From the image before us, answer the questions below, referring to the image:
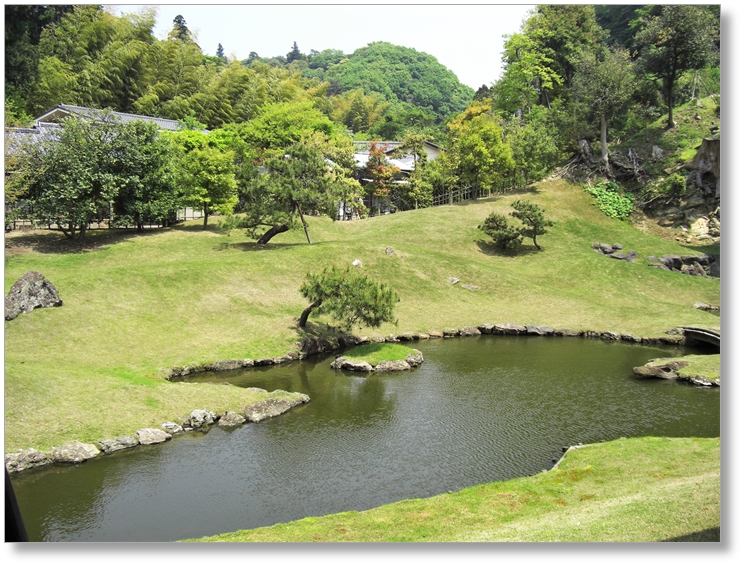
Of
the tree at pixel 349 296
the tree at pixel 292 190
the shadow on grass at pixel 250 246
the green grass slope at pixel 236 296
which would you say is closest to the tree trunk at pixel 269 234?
the shadow on grass at pixel 250 246

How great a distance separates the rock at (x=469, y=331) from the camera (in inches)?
1532

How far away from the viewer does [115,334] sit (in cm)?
3073

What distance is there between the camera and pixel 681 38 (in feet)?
197

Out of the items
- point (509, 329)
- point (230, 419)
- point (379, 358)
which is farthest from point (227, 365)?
point (509, 329)

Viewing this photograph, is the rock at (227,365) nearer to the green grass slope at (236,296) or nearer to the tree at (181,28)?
the green grass slope at (236,296)

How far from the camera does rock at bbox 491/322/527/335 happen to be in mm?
39281

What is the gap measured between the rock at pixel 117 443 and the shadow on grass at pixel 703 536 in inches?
683

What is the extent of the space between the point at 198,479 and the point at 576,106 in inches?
2483

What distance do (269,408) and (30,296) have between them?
15471 mm

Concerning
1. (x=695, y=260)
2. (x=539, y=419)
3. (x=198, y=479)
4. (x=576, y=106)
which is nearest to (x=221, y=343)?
(x=198, y=479)

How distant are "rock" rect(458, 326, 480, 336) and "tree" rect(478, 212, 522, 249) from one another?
17.8 meters

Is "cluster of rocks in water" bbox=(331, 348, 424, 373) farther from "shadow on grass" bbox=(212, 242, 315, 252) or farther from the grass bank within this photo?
"shadow on grass" bbox=(212, 242, 315, 252)

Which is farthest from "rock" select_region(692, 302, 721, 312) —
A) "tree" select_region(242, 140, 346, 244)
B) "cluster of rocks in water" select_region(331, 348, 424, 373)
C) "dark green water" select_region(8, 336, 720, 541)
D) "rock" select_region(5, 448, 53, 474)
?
"rock" select_region(5, 448, 53, 474)

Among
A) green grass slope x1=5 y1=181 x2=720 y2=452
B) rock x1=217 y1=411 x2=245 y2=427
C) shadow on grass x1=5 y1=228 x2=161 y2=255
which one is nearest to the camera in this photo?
rock x1=217 y1=411 x2=245 y2=427
